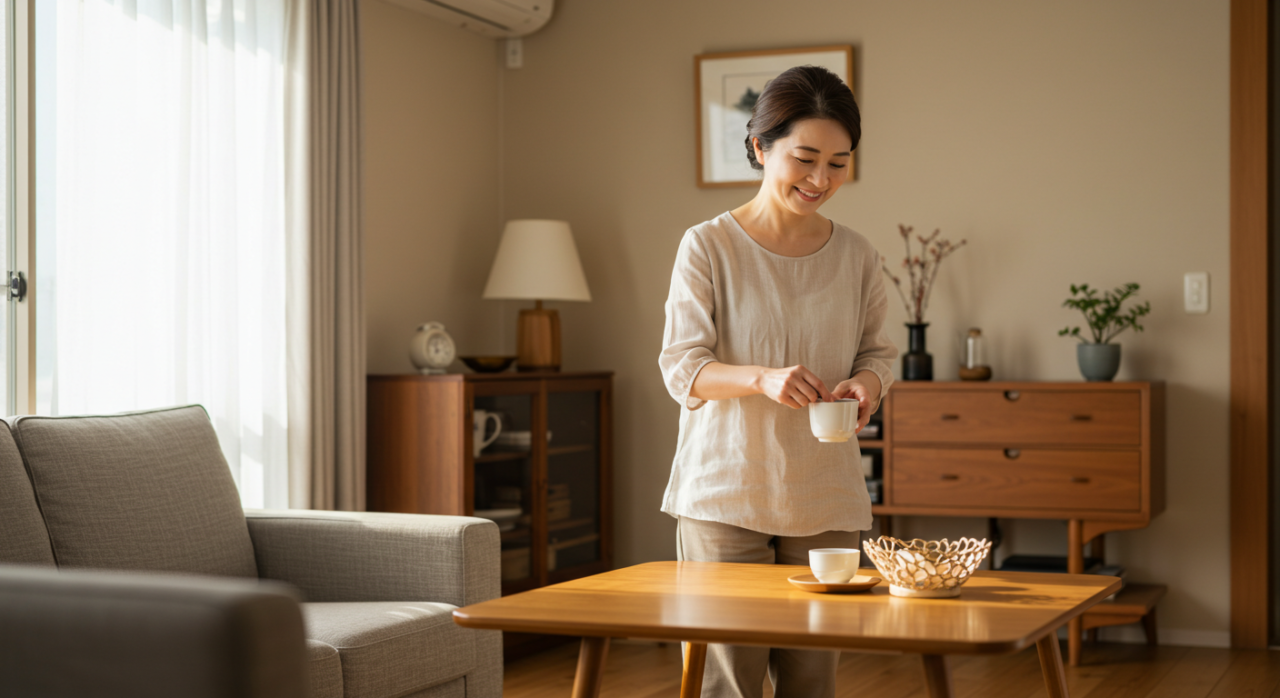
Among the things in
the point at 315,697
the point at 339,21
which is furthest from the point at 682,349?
the point at 339,21

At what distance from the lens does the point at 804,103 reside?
1825mm

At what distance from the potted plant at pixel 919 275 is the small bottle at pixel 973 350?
0.12 metres

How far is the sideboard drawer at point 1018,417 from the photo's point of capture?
11.7 feet

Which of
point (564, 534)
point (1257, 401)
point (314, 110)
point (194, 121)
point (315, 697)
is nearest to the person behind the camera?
point (315, 697)

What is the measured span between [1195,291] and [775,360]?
2500 mm

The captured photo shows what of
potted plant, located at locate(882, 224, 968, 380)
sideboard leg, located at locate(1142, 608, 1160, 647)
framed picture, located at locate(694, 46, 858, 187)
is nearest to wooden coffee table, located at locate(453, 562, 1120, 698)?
potted plant, located at locate(882, 224, 968, 380)

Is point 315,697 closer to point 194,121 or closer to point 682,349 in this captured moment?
point 682,349

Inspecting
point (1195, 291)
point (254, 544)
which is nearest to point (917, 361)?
point (1195, 291)

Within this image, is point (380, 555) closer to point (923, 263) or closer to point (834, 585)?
point (834, 585)

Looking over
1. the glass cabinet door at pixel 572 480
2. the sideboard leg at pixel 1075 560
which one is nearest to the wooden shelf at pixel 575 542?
the glass cabinet door at pixel 572 480

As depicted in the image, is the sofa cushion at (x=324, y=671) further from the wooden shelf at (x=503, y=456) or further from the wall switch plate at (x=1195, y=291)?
the wall switch plate at (x=1195, y=291)

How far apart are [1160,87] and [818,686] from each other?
282cm

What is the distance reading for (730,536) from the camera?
1832mm

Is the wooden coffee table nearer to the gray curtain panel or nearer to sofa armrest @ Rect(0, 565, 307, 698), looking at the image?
sofa armrest @ Rect(0, 565, 307, 698)
